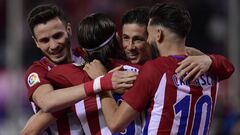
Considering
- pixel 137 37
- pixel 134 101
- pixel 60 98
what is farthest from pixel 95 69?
pixel 137 37

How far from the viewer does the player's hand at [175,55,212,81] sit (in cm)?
473

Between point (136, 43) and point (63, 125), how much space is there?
31.7 inches

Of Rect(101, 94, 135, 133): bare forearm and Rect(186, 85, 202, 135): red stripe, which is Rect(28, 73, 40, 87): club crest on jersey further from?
Rect(186, 85, 202, 135): red stripe

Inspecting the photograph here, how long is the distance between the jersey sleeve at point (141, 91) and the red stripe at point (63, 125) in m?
0.66

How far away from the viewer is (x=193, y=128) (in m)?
4.83

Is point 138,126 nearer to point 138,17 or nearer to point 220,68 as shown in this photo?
point 220,68

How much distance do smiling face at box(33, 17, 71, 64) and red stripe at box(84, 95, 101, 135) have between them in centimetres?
52

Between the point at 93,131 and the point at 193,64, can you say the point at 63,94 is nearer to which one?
the point at 93,131

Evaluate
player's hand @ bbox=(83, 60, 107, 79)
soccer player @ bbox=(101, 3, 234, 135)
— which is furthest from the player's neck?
player's hand @ bbox=(83, 60, 107, 79)

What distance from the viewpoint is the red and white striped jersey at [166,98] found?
4.68 m

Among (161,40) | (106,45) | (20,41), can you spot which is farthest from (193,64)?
(20,41)

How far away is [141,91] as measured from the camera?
469cm

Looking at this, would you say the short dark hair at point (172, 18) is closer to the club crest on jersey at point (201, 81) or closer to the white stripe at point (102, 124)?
the club crest on jersey at point (201, 81)

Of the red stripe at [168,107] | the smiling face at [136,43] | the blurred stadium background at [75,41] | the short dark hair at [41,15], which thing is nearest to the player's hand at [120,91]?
the red stripe at [168,107]
